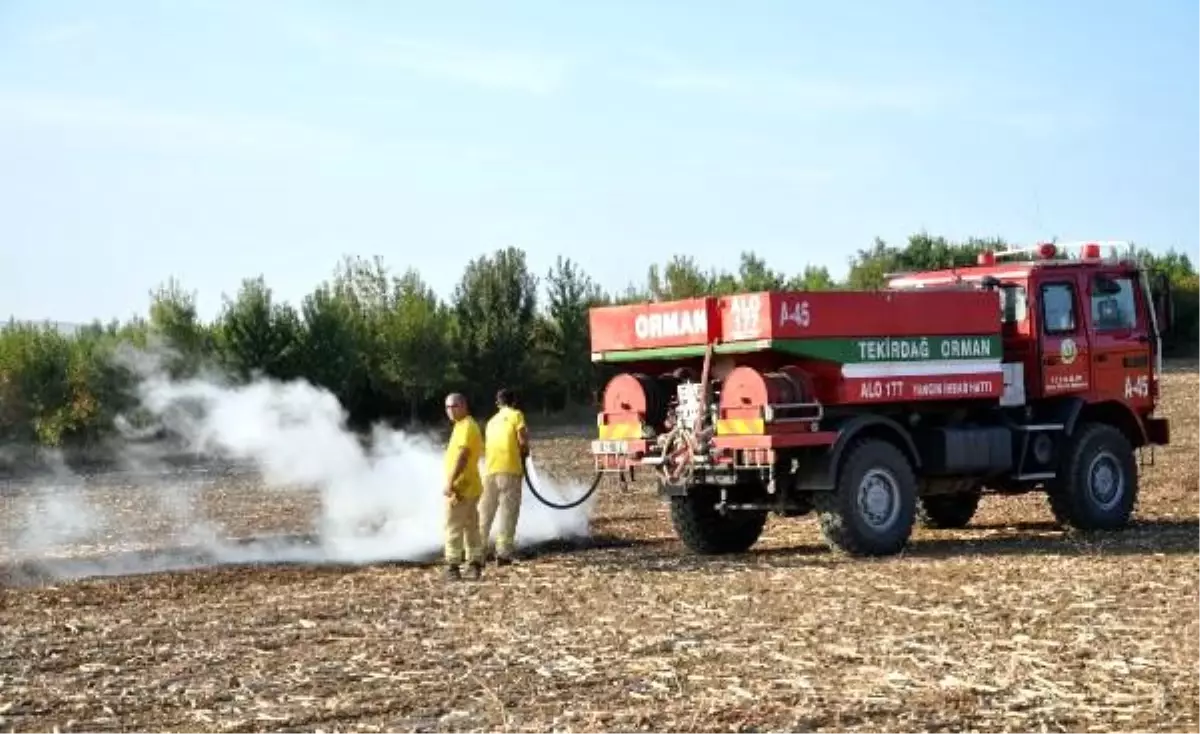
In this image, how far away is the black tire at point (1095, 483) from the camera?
17.7 metres

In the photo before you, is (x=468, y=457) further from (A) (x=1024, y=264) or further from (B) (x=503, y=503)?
(A) (x=1024, y=264)

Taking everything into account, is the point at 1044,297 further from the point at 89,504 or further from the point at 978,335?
the point at 89,504

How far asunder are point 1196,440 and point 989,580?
20297 millimetres

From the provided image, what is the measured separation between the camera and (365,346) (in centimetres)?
4734

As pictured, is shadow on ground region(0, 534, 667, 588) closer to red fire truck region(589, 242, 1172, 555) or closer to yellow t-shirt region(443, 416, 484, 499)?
yellow t-shirt region(443, 416, 484, 499)

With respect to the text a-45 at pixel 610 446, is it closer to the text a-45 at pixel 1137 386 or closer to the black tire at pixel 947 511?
the black tire at pixel 947 511

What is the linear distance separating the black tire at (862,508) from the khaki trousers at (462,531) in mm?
3374

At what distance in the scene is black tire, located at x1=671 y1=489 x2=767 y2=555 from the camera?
17.4m

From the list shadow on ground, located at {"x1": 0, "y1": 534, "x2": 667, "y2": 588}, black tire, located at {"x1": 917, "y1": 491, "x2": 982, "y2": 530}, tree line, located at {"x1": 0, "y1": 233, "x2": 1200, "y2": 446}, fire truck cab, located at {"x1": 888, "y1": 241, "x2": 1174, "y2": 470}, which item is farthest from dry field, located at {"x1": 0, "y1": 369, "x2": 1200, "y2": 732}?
tree line, located at {"x1": 0, "y1": 233, "x2": 1200, "y2": 446}

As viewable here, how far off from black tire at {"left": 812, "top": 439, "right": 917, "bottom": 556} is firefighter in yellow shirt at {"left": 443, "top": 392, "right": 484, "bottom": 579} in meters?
3.38

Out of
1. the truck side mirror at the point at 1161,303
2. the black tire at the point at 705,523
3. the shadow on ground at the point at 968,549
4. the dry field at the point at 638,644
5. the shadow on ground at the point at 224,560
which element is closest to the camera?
the dry field at the point at 638,644

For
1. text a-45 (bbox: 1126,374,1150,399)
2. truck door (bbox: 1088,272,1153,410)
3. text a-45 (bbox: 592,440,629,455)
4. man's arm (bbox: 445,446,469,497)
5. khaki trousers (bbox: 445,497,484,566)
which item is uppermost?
truck door (bbox: 1088,272,1153,410)

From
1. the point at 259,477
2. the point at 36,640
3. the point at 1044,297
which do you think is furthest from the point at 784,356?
the point at 259,477

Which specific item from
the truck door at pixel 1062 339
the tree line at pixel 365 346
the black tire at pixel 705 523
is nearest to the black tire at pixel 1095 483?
the truck door at pixel 1062 339
